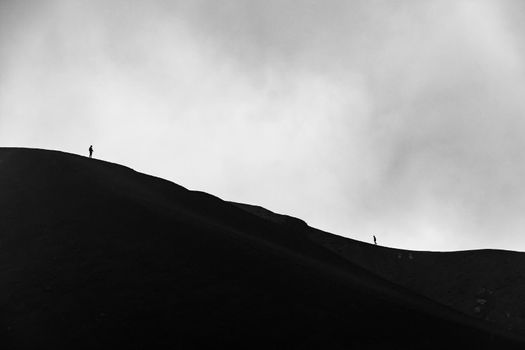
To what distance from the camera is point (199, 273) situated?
93.8 ft

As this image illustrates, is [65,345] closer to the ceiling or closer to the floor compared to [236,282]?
closer to the floor

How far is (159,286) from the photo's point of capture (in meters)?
26.1

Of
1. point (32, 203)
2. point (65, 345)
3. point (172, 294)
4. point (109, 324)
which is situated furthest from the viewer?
point (32, 203)

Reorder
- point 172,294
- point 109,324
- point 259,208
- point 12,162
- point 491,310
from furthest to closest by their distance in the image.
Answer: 1. point 259,208
2. point 491,310
3. point 12,162
4. point 172,294
5. point 109,324

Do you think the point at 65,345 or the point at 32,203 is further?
the point at 32,203

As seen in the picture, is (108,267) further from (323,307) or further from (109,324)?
(323,307)

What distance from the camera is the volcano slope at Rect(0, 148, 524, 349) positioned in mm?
22016

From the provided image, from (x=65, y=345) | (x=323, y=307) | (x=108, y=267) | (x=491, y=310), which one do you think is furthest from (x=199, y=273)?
(x=491, y=310)

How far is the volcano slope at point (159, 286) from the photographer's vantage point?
22016 mm

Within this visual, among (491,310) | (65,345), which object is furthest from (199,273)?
(491,310)

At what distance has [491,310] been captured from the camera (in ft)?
166

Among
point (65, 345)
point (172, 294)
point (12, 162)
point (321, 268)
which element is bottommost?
point (65, 345)

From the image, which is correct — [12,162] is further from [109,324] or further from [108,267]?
[109,324]

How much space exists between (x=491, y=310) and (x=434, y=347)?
2822 cm
